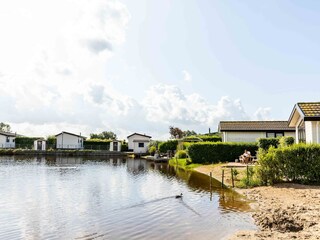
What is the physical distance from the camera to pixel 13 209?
15.7 m

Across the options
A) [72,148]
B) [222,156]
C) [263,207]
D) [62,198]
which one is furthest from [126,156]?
[263,207]

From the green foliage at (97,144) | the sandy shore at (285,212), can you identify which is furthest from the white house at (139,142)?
the sandy shore at (285,212)

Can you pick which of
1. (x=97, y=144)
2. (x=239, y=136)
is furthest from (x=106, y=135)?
(x=239, y=136)

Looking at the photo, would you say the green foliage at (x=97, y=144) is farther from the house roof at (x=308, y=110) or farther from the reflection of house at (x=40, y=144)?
the house roof at (x=308, y=110)

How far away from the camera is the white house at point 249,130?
45.7 metres

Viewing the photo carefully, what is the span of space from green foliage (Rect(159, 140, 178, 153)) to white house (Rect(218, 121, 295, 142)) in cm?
1605

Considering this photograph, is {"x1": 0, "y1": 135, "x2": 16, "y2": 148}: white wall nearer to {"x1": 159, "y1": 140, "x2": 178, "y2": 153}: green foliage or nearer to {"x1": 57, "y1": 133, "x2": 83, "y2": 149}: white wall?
{"x1": 57, "y1": 133, "x2": 83, "y2": 149}: white wall

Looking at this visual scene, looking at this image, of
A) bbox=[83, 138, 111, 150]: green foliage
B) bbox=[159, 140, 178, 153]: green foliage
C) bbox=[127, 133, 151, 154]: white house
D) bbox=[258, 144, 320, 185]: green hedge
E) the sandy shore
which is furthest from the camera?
bbox=[83, 138, 111, 150]: green foliage

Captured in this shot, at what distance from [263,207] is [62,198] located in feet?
36.7

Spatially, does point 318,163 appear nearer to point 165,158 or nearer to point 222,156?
point 222,156

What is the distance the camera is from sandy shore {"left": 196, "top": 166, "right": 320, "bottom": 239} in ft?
35.9

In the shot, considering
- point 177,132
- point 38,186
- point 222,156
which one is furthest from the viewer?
point 177,132

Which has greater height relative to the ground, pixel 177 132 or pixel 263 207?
pixel 177 132

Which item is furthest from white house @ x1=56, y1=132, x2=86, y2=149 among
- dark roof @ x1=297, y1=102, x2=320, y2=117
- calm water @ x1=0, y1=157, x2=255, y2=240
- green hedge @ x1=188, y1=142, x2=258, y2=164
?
dark roof @ x1=297, y1=102, x2=320, y2=117
